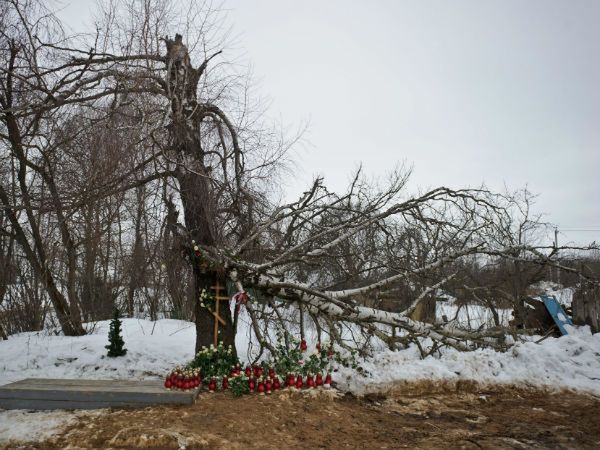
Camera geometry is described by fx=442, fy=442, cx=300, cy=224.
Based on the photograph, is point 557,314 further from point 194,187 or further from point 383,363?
point 194,187

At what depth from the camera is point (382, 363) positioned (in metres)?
6.54

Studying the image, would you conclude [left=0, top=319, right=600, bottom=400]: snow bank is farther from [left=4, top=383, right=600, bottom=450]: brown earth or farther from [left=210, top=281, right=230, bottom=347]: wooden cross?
[left=210, top=281, right=230, bottom=347]: wooden cross

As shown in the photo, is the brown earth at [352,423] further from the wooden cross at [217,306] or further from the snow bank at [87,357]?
the snow bank at [87,357]

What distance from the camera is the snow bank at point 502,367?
6059 millimetres

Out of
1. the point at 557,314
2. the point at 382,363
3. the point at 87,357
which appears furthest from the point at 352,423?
the point at 557,314

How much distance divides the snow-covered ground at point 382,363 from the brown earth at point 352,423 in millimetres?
360

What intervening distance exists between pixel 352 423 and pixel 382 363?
200cm

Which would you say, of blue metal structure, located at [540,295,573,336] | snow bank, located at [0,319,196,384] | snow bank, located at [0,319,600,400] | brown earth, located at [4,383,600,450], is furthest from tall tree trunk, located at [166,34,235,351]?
blue metal structure, located at [540,295,573,336]

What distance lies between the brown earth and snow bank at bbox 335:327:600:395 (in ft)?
0.85

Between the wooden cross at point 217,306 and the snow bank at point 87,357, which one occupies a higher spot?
the wooden cross at point 217,306

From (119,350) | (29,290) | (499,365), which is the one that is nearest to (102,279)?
(29,290)

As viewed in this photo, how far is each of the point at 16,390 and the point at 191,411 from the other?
2.02 meters

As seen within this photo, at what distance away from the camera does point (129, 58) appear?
17.5 feet

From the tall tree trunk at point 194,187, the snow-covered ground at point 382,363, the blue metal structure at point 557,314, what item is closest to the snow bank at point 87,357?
the snow-covered ground at point 382,363
